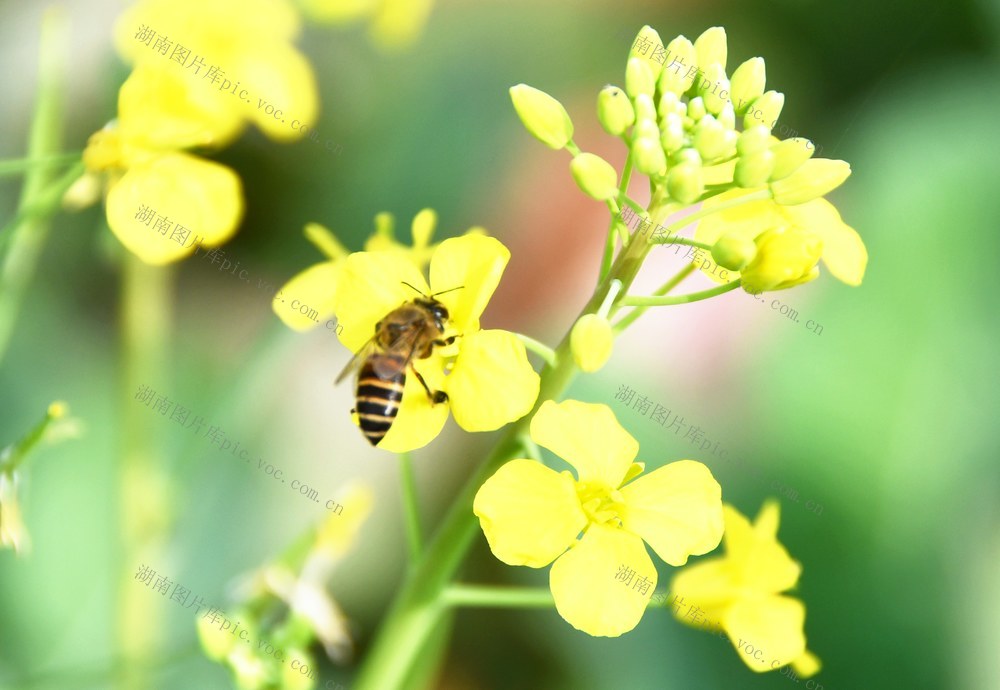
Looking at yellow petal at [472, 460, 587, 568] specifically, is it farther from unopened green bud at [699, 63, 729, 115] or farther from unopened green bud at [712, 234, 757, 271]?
unopened green bud at [699, 63, 729, 115]

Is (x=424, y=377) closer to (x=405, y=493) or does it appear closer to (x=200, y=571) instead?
(x=405, y=493)

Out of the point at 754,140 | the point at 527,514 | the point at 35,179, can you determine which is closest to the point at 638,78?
the point at 754,140

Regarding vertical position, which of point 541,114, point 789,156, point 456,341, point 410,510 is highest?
point 789,156

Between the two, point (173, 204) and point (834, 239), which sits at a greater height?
point (834, 239)

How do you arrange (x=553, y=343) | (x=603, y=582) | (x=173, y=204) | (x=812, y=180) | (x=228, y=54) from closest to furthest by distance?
(x=603, y=582)
(x=812, y=180)
(x=173, y=204)
(x=228, y=54)
(x=553, y=343)

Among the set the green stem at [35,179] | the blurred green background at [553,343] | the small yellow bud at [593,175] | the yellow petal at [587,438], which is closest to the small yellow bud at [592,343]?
the yellow petal at [587,438]

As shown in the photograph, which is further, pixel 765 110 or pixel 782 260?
pixel 765 110

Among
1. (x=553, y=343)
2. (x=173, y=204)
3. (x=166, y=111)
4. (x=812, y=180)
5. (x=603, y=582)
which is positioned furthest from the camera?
(x=553, y=343)

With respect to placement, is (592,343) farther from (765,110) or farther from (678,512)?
(765,110)
